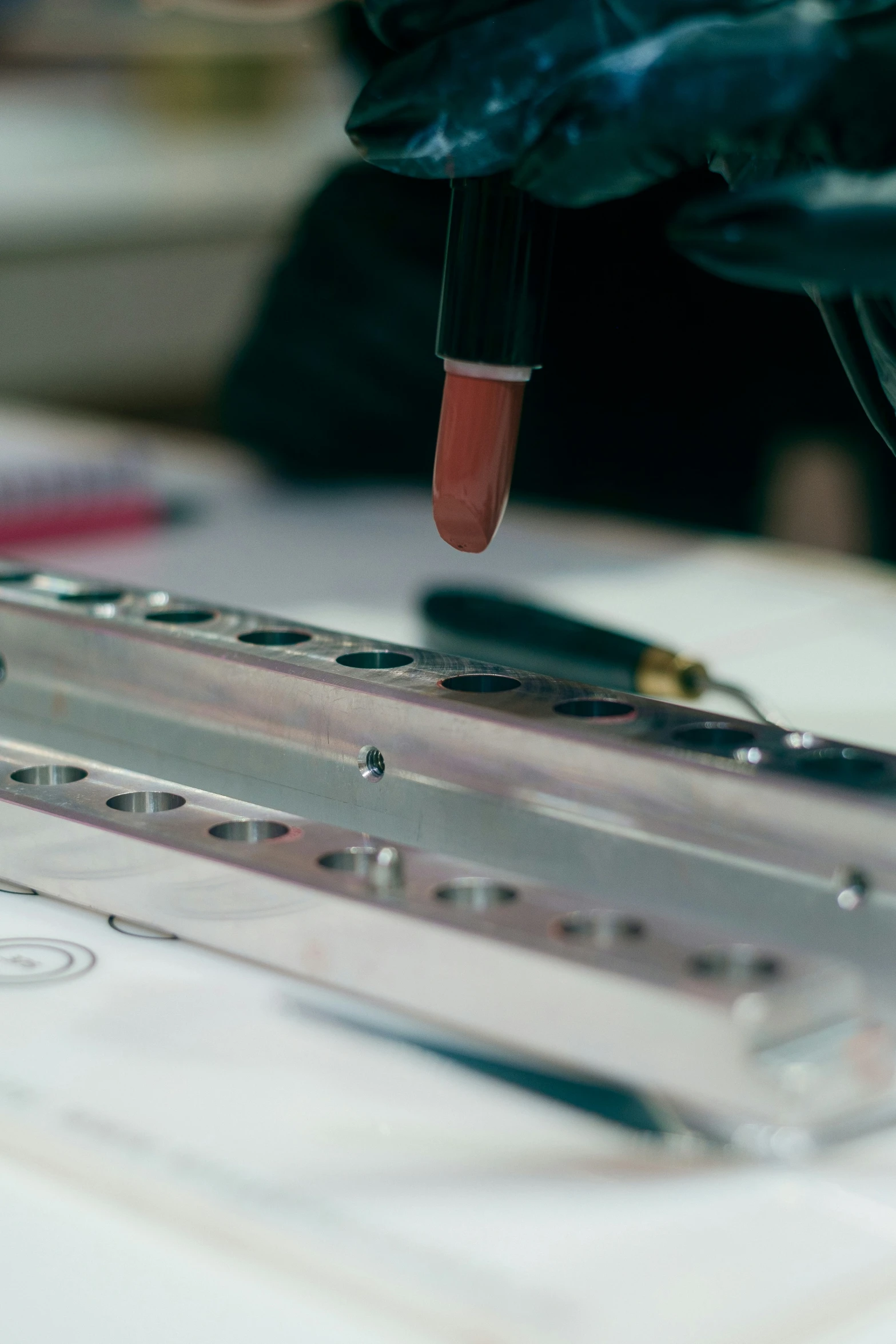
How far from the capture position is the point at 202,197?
2260mm

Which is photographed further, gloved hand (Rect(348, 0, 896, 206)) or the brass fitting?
the brass fitting

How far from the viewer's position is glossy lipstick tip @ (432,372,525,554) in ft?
1.13

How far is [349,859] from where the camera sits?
319 millimetres

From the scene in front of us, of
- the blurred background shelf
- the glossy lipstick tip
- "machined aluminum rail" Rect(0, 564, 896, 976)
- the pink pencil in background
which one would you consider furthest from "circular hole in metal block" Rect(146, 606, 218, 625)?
the blurred background shelf

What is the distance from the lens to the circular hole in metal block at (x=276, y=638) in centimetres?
41

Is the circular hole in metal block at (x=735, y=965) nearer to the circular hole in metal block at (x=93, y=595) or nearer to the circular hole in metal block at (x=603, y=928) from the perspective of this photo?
the circular hole in metal block at (x=603, y=928)

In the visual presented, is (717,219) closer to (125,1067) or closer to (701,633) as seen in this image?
(125,1067)

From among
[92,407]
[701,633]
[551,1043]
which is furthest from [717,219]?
[92,407]

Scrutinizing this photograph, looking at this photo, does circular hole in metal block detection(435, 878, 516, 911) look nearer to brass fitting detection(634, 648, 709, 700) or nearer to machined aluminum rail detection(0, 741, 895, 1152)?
machined aluminum rail detection(0, 741, 895, 1152)

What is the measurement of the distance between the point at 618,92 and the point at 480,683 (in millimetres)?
131

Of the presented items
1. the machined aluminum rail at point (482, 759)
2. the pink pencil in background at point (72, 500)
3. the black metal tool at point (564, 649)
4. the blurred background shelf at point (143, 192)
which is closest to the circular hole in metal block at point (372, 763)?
the machined aluminum rail at point (482, 759)

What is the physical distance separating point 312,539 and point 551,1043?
523 millimetres

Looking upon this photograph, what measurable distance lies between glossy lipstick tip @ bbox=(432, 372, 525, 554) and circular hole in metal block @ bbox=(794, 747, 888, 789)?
81 mm

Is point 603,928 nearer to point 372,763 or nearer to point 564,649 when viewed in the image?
point 372,763
